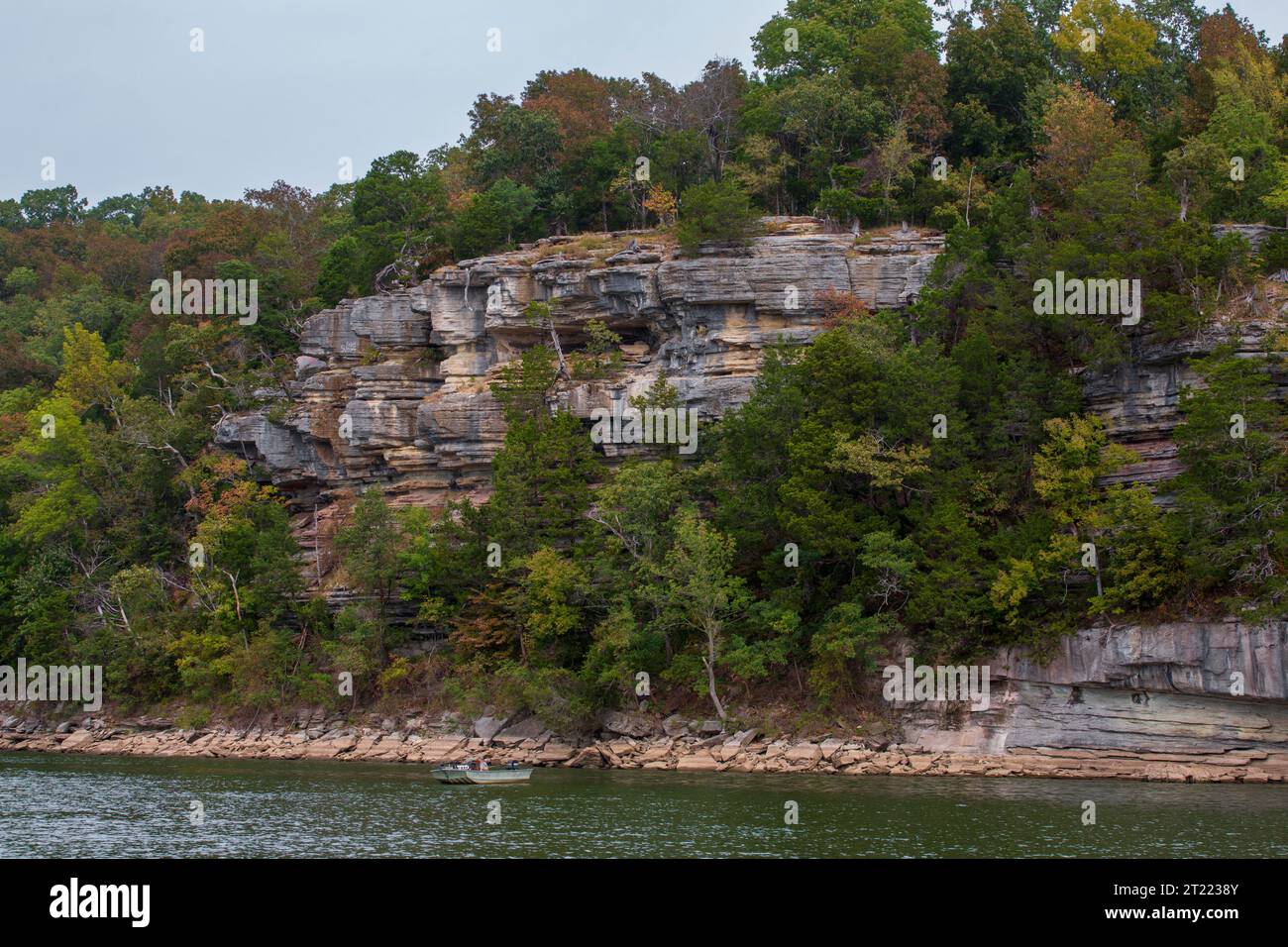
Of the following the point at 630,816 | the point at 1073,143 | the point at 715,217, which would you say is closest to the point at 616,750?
the point at 630,816

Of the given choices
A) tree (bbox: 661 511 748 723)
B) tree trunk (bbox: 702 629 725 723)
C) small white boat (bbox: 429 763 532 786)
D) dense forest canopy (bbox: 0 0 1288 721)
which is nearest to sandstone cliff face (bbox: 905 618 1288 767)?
dense forest canopy (bbox: 0 0 1288 721)

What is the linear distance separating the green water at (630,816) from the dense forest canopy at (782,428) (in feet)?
22.0

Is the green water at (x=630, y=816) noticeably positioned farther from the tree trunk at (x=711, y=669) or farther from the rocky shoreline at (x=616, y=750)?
the tree trunk at (x=711, y=669)

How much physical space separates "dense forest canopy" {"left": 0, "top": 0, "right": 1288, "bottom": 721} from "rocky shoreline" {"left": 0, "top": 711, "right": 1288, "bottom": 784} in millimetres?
1441

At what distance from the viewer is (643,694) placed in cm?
4381

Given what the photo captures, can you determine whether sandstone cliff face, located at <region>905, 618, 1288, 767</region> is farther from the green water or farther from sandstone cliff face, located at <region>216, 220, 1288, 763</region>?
the green water

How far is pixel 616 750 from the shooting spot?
41.9 m

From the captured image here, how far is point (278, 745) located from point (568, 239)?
25549 millimetres

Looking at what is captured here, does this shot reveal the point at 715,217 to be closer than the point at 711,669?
No

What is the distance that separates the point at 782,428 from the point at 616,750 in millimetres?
12211

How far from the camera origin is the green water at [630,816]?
2484 centimetres

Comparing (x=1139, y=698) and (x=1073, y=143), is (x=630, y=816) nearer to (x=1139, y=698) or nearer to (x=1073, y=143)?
(x=1139, y=698)

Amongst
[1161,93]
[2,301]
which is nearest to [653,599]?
[1161,93]

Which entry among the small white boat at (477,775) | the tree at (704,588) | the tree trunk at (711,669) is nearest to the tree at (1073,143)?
the tree at (704,588)
